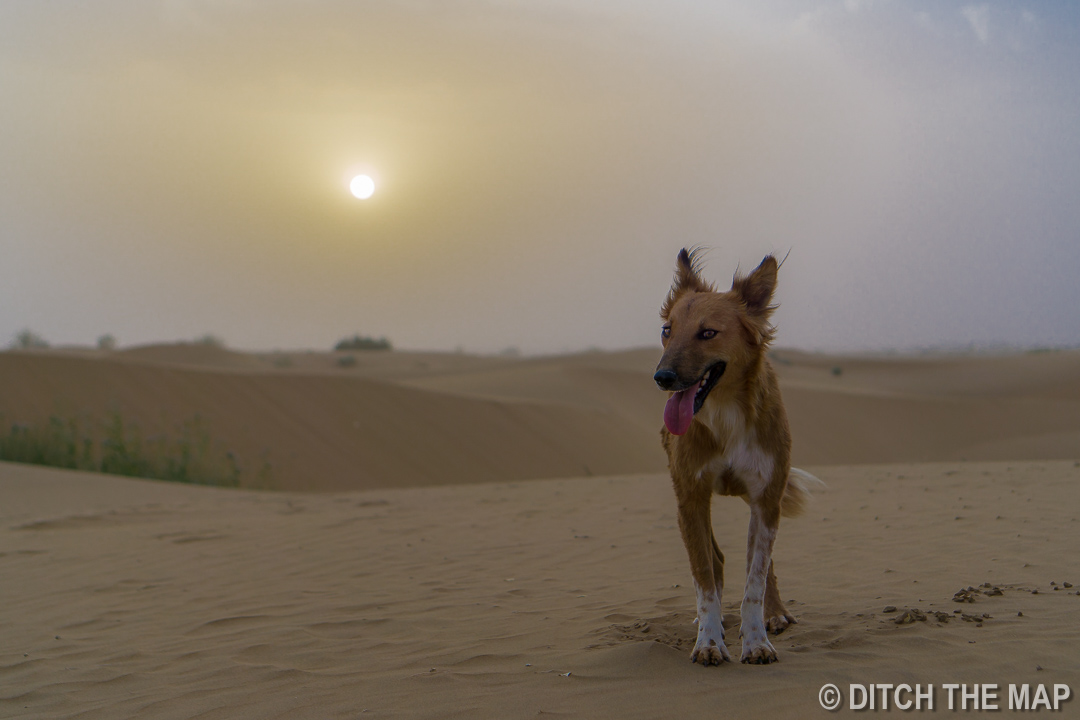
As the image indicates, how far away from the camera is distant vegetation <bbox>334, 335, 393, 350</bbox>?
159 ft

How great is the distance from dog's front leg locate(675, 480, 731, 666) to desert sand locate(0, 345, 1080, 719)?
0.39ft

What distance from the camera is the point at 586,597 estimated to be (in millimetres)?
5855

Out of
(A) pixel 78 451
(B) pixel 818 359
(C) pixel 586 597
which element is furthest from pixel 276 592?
(B) pixel 818 359

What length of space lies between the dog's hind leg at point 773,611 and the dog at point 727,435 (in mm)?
510

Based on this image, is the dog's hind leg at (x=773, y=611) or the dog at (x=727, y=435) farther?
the dog's hind leg at (x=773, y=611)

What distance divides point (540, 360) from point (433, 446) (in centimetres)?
2193

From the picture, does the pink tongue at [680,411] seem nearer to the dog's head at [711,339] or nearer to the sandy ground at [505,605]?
the dog's head at [711,339]

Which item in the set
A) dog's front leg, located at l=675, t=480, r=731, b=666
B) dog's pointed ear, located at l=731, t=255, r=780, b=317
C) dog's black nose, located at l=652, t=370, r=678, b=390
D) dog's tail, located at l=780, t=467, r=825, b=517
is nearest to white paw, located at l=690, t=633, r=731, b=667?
dog's front leg, located at l=675, t=480, r=731, b=666

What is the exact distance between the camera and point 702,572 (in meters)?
4.04

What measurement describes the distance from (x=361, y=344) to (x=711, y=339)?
151ft

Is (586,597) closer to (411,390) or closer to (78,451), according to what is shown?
(78,451)

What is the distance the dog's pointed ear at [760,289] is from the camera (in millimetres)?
4277

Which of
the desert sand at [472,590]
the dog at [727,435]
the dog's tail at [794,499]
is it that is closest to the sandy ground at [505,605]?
the desert sand at [472,590]

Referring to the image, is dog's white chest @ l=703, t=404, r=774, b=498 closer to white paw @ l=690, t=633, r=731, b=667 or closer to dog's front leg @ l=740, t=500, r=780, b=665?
dog's front leg @ l=740, t=500, r=780, b=665
